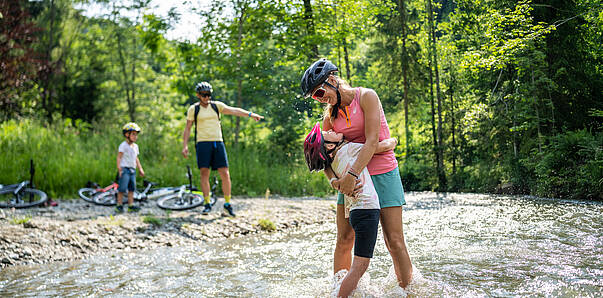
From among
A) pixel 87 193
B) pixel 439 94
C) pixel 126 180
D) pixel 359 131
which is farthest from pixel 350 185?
pixel 439 94

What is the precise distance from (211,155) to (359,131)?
17.2 feet

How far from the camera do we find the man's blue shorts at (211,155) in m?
8.34

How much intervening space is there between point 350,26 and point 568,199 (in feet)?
32.2

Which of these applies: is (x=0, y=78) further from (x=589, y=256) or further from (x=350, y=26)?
(x=589, y=256)

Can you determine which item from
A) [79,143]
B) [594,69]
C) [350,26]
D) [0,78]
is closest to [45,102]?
[0,78]

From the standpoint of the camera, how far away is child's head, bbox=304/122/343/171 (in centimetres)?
341

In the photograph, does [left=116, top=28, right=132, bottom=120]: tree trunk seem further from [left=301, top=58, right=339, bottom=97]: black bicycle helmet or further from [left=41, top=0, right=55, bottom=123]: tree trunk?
[left=301, top=58, right=339, bottom=97]: black bicycle helmet

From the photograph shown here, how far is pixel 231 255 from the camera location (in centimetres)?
625

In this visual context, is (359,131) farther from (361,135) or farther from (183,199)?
(183,199)

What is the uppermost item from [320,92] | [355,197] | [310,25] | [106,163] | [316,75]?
[310,25]

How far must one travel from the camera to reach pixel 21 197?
406 inches

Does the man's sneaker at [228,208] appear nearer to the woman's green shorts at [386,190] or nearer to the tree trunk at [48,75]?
the woman's green shorts at [386,190]

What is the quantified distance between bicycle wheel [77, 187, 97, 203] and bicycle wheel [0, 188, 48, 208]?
33.7 inches

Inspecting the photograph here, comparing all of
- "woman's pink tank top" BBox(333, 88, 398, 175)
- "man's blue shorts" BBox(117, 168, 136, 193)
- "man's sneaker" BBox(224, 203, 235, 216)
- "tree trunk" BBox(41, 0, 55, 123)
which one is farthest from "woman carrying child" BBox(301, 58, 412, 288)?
"tree trunk" BBox(41, 0, 55, 123)
